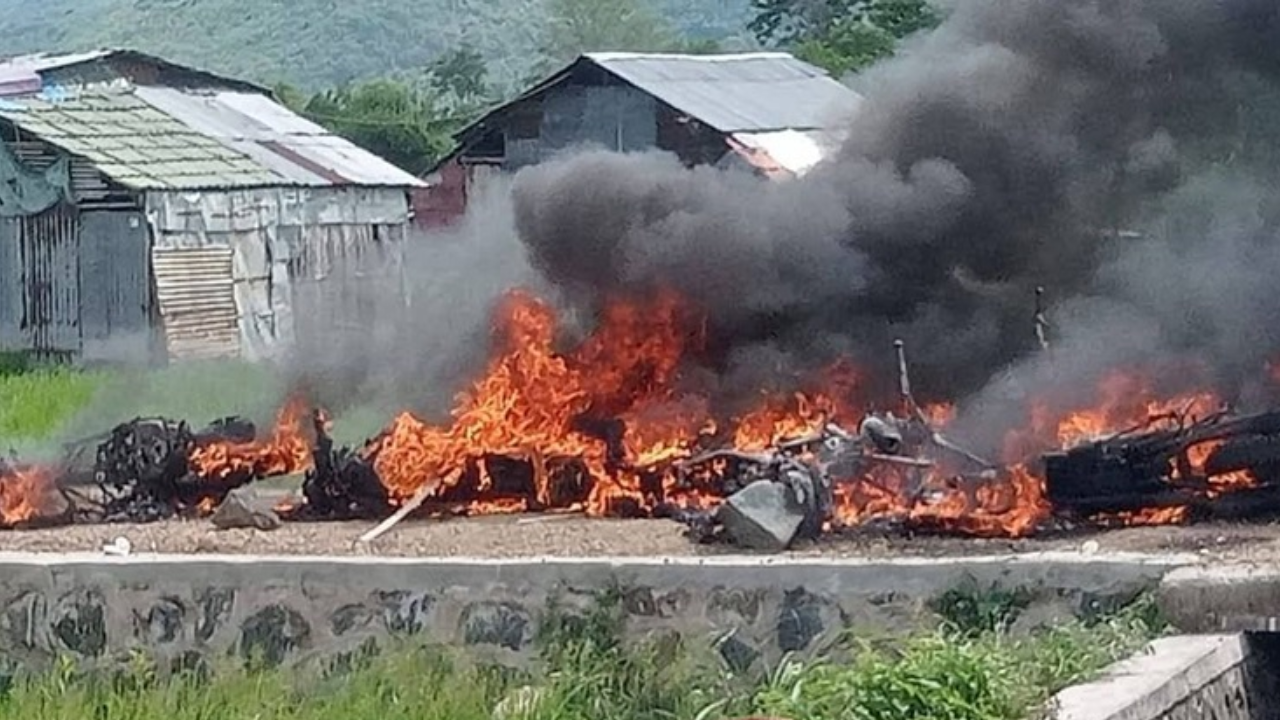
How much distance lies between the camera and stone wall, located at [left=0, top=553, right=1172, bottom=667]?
1115 centimetres

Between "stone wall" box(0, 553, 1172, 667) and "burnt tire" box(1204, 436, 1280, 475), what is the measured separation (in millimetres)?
2461

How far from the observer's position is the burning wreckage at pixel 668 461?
43.9 ft

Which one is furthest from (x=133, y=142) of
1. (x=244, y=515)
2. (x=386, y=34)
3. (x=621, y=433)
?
(x=386, y=34)

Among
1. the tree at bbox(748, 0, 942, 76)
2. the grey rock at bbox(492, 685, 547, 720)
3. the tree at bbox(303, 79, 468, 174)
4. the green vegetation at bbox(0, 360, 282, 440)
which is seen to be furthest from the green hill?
the grey rock at bbox(492, 685, 547, 720)

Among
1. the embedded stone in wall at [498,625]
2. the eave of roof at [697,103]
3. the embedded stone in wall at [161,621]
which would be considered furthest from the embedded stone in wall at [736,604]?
the eave of roof at [697,103]

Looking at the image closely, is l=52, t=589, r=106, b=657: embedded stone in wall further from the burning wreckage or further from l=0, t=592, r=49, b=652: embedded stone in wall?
the burning wreckage

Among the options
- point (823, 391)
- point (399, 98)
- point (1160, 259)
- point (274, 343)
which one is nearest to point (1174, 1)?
point (1160, 259)

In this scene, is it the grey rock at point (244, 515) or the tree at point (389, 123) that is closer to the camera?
the grey rock at point (244, 515)

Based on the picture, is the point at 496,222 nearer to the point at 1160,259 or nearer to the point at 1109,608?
the point at 1160,259

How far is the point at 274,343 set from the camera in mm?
32781

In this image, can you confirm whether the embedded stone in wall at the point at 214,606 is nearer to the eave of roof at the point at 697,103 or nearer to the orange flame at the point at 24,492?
the orange flame at the point at 24,492

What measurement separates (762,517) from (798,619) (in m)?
1.39

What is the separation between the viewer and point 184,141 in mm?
34531

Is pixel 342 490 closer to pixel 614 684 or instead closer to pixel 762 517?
pixel 762 517
